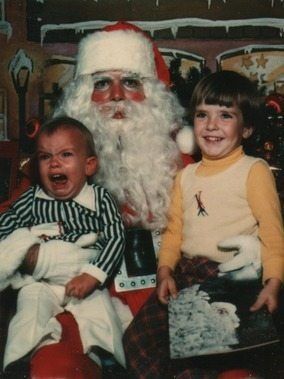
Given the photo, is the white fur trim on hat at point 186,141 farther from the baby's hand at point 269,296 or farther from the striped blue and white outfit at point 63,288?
the baby's hand at point 269,296

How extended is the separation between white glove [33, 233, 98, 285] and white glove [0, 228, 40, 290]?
38mm

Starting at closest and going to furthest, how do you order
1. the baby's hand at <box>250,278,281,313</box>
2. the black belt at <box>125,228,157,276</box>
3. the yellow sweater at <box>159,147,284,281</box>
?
the baby's hand at <box>250,278,281,313</box> < the yellow sweater at <box>159,147,284,281</box> < the black belt at <box>125,228,157,276</box>

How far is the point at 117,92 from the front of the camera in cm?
177

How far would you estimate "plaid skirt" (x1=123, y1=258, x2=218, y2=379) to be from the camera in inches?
52.1

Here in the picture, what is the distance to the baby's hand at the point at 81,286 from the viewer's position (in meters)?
1.32

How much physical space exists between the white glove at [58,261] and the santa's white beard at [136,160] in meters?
0.30

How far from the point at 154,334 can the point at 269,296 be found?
334 mm

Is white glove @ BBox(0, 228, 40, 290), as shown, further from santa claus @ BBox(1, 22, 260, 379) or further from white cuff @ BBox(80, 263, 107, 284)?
santa claus @ BBox(1, 22, 260, 379)

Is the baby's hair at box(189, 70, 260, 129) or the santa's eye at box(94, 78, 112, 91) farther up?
the santa's eye at box(94, 78, 112, 91)

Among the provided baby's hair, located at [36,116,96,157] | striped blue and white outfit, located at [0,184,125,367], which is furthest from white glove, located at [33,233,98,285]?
baby's hair, located at [36,116,96,157]

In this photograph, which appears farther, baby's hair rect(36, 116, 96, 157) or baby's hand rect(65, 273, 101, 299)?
baby's hair rect(36, 116, 96, 157)

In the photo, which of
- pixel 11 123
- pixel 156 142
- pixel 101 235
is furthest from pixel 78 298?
pixel 11 123

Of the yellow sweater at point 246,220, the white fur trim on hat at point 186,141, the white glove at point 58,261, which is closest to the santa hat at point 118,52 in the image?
the white fur trim on hat at point 186,141

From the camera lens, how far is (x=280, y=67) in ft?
9.34
